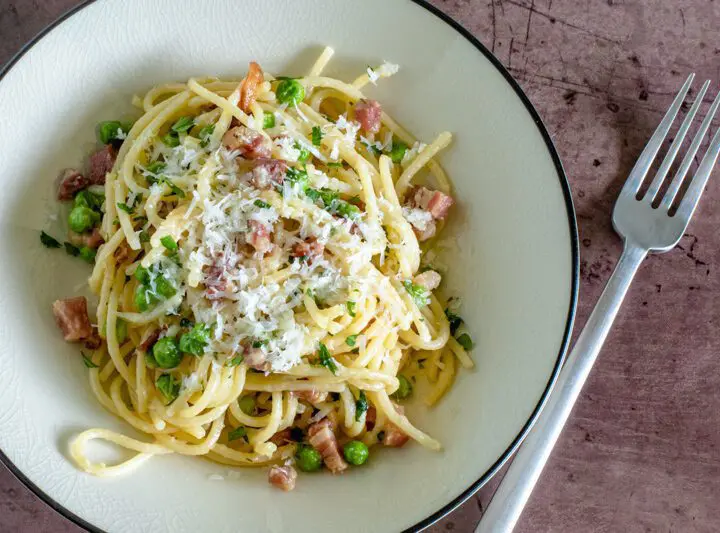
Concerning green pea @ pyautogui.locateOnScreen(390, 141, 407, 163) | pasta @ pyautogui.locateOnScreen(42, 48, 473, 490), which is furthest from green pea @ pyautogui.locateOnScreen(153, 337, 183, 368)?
green pea @ pyautogui.locateOnScreen(390, 141, 407, 163)

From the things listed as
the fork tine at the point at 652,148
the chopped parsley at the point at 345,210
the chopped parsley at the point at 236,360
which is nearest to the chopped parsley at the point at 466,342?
the chopped parsley at the point at 345,210

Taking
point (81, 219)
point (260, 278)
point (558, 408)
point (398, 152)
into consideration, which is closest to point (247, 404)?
point (260, 278)

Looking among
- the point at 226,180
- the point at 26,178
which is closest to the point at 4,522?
the point at 26,178

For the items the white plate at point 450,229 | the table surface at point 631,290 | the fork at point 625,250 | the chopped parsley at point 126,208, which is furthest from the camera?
the table surface at point 631,290

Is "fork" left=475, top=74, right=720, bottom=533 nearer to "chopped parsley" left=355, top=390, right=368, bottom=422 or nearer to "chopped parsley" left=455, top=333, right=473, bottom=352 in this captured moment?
"chopped parsley" left=455, top=333, right=473, bottom=352

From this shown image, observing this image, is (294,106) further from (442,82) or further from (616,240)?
(616,240)

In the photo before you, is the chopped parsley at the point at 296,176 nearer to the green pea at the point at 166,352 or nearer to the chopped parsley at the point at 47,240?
the green pea at the point at 166,352
